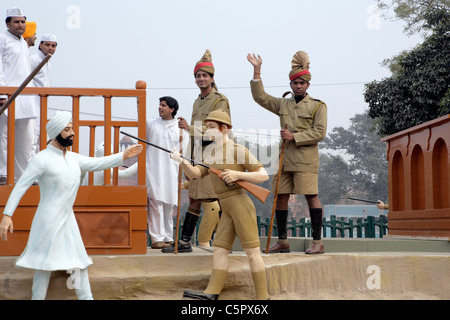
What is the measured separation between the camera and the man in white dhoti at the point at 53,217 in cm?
514

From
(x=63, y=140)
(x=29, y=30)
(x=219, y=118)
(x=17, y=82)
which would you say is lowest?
(x=63, y=140)

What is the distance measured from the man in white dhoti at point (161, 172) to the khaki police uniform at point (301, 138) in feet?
4.35

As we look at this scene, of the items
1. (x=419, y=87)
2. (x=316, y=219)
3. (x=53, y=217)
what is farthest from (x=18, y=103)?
(x=419, y=87)

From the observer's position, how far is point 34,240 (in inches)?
203

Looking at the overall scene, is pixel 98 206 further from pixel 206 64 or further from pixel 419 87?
pixel 419 87

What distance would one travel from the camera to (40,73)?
768cm

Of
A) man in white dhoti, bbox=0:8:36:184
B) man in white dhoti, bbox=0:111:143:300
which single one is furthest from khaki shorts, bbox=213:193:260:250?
man in white dhoti, bbox=0:8:36:184

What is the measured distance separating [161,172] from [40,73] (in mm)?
2041

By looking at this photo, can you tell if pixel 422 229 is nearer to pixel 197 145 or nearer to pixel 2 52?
pixel 197 145

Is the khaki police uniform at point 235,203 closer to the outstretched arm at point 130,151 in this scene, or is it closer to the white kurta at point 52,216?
the outstretched arm at point 130,151

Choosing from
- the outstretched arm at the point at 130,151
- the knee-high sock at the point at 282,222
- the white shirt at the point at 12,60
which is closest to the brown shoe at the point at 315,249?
the knee-high sock at the point at 282,222

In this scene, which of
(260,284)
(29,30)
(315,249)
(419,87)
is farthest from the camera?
(419,87)

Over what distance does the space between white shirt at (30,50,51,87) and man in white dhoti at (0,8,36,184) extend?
0.23 m

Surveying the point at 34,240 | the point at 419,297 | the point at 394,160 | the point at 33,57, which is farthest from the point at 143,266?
the point at 394,160
